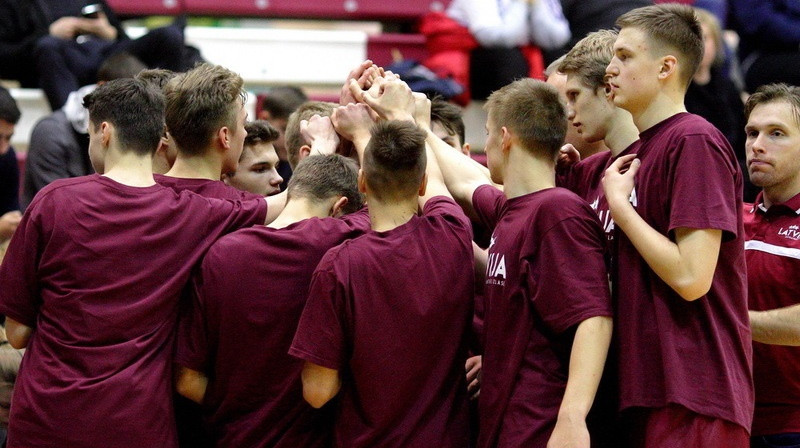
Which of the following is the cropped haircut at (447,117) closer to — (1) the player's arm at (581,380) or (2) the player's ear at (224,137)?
(2) the player's ear at (224,137)

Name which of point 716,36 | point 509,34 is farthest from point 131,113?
point 716,36

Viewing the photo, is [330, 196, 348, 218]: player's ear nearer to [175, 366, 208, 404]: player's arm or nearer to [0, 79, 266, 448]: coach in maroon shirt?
[0, 79, 266, 448]: coach in maroon shirt

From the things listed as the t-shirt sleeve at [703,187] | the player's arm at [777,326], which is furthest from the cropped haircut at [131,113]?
the player's arm at [777,326]

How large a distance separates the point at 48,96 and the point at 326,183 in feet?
12.7

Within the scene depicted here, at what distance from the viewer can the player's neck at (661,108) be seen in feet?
10.3

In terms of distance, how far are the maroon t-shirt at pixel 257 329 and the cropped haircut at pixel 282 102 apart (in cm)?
287

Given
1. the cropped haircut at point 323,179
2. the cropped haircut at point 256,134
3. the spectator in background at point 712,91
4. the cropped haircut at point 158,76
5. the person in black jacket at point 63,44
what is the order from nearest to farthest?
the cropped haircut at point 323,179 → the cropped haircut at point 158,76 → the cropped haircut at point 256,134 → the person in black jacket at point 63,44 → the spectator in background at point 712,91

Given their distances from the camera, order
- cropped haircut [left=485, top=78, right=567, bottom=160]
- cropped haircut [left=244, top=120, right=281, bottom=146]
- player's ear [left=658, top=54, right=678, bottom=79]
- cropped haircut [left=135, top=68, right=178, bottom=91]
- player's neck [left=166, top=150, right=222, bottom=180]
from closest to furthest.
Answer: player's ear [left=658, top=54, right=678, bottom=79] < cropped haircut [left=485, top=78, right=567, bottom=160] < player's neck [left=166, top=150, right=222, bottom=180] < cropped haircut [left=135, top=68, right=178, bottom=91] < cropped haircut [left=244, top=120, right=281, bottom=146]

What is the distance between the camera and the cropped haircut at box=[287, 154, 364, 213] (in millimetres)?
3447

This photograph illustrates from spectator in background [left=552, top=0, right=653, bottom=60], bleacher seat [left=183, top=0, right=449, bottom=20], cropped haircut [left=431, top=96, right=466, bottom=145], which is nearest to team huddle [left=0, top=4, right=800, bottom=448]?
cropped haircut [left=431, top=96, right=466, bottom=145]

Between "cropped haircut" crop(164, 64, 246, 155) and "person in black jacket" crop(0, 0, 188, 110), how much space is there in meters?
3.16

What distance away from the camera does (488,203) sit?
11.7 ft

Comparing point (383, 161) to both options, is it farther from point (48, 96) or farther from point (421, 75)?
point (48, 96)

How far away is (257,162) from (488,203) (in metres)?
1.01
